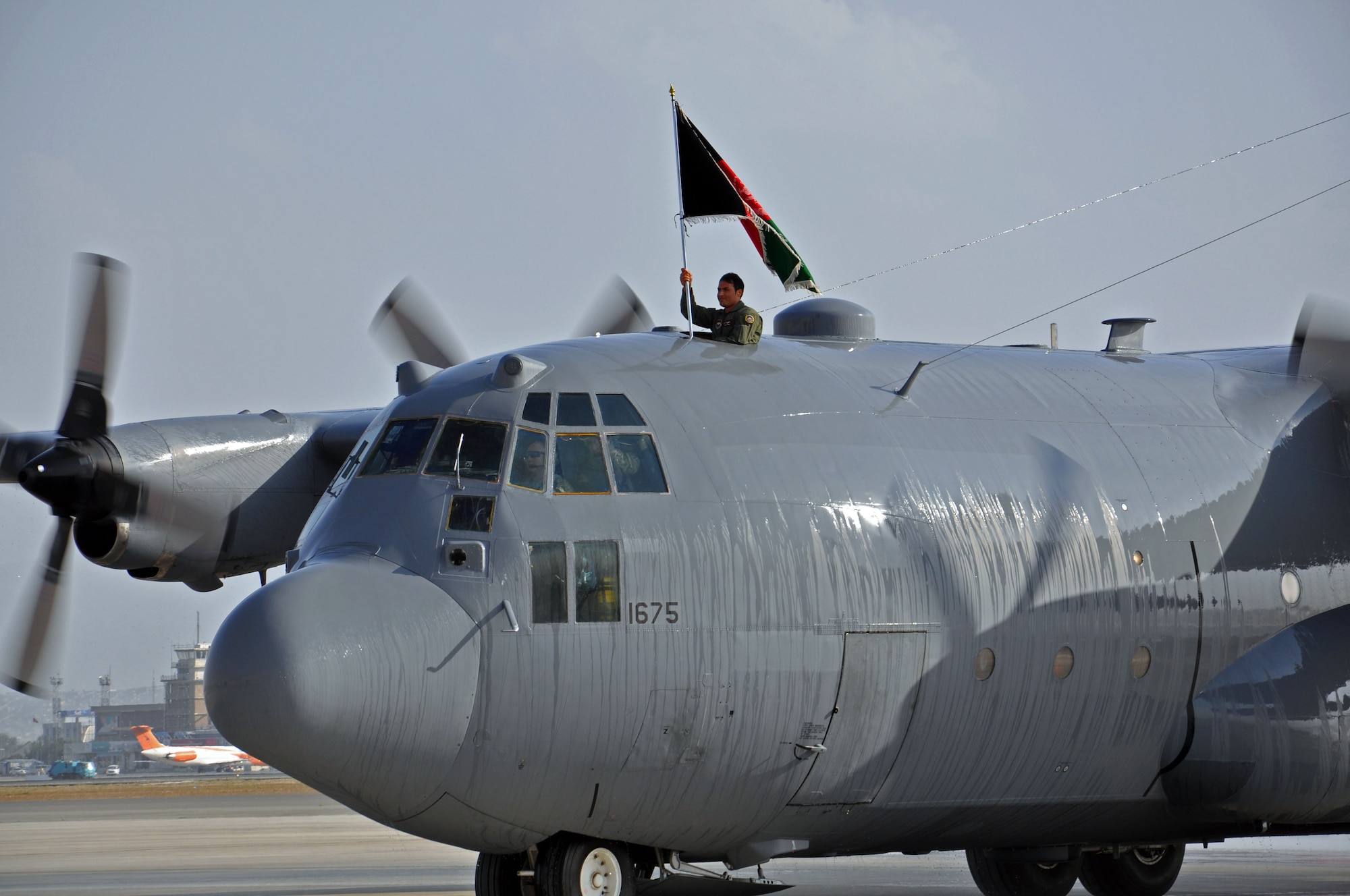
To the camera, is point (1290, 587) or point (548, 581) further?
point (1290, 587)

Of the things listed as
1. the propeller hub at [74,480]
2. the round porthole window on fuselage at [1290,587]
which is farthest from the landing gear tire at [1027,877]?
the propeller hub at [74,480]

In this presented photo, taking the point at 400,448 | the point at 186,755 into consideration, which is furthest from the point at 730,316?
the point at 186,755

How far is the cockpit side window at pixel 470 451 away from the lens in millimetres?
9828

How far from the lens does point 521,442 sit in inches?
390

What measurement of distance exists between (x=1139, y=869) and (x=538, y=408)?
9.00m

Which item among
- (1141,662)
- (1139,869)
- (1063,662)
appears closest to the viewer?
(1063,662)

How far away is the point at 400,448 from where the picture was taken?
10.2 metres

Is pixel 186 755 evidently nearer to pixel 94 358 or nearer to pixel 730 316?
pixel 94 358

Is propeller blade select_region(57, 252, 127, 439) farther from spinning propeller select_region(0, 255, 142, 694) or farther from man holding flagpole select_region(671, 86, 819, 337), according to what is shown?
man holding flagpole select_region(671, 86, 819, 337)

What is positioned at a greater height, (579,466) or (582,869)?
(579,466)

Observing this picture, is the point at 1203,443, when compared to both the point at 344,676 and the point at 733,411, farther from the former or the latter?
the point at 344,676

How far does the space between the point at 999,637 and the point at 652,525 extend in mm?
2857

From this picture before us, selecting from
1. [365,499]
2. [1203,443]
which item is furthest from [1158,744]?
[365,499]

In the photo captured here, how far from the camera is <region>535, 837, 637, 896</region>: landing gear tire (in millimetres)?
9875
